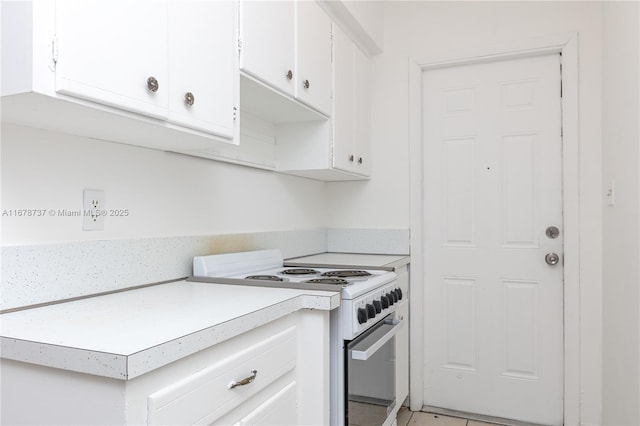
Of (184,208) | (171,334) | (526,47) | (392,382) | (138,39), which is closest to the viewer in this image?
(171,334)

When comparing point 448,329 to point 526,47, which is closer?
point 526,47

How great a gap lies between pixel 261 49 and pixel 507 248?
1.80 m

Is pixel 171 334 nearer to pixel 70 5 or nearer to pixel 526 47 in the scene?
pixel 70 5

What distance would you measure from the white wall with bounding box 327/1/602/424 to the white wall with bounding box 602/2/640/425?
0.35ft

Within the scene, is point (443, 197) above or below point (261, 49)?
below

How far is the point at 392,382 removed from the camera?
2.16 metres

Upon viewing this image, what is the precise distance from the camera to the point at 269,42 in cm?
168

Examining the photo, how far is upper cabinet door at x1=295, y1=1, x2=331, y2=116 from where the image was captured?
192cm

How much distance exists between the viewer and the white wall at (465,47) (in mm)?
2361

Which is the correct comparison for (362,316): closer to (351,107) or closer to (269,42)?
(269,42)

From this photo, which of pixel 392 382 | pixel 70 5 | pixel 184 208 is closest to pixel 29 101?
pixel 70 5

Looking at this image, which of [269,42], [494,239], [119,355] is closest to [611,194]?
[494,239]

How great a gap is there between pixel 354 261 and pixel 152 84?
154 centimetres

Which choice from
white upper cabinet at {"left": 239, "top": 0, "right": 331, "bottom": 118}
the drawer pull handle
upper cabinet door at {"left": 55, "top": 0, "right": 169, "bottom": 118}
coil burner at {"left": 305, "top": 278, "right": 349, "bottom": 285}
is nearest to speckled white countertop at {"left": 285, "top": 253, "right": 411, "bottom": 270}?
coil burner at {"left": 305, "top": 278, "right": 349, "bottom": 285}
